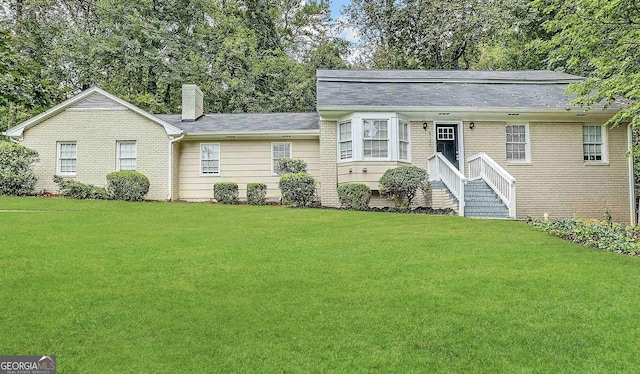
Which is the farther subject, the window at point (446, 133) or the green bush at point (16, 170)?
the window at point (446, 133)

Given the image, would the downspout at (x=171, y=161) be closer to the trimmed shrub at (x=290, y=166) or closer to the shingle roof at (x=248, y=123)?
the shingle roof at (x=248, y=123)

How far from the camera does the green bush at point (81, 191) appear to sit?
50.9 ft

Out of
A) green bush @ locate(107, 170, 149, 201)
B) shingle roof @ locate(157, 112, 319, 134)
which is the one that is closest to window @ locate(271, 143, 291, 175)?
shingle roof @ locate(157, 112, 319, 134)

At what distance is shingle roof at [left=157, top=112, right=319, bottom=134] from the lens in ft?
56.0

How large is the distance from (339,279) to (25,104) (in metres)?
4.20

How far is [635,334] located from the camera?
13.4ft

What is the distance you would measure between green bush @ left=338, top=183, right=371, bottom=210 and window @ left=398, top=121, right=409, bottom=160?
1.92 metres

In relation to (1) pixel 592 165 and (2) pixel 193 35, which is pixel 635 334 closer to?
(1) pixel 592 165

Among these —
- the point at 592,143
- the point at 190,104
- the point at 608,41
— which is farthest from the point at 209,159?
the point at 592,143

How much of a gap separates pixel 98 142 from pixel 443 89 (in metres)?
13.4

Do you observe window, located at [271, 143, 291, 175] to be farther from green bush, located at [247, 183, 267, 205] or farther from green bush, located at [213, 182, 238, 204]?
green bush, located at [213, 182, 238, 204]

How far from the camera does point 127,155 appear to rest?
1686cm

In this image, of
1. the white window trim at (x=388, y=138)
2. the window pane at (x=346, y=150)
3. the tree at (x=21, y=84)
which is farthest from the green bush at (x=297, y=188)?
the tree at (x=21, y=84)

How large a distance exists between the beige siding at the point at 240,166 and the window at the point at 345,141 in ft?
6.58
